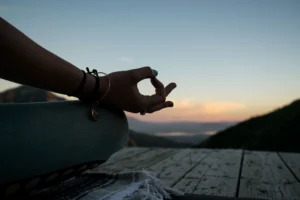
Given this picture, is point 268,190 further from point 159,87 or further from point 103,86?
point 103,86

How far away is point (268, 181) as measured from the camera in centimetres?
210

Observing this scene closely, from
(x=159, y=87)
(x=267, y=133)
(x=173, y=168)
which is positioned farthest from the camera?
(x=267, y=133)

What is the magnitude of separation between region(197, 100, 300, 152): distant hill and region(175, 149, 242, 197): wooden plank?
6.80 meters

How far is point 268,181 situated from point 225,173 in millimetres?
330

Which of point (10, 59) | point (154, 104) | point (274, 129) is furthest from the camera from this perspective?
point (274, 129)

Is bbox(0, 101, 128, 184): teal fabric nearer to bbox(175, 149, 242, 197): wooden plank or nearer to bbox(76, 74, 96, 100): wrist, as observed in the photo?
bbox(76, 74, 96, 100): wrist

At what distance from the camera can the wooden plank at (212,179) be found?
1813 mm

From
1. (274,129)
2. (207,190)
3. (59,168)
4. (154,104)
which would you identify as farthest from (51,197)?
(274,129)

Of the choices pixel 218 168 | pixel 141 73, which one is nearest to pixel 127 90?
pixel 141 73

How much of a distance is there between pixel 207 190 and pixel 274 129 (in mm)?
9917

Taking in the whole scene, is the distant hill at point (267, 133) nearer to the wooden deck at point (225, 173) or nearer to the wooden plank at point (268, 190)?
the wooden deck at point (225, 173)

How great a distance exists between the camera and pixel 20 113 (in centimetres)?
115

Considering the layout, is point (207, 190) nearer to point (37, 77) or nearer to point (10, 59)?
point (37, 77)

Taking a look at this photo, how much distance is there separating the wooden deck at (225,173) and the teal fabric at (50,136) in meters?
0.65
